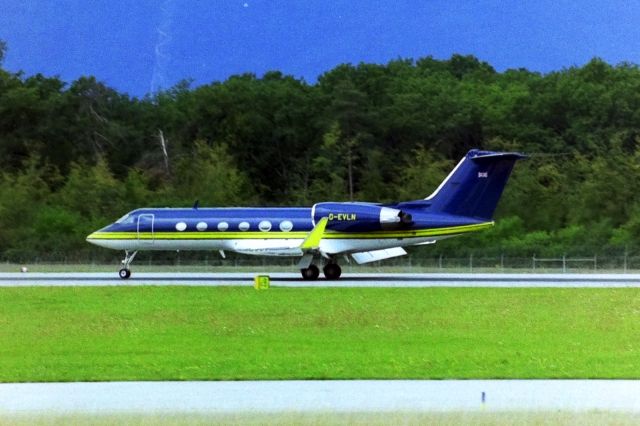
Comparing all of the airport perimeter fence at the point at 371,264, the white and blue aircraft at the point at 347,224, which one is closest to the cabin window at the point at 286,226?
the white and blue aircraft at the point at 347,224

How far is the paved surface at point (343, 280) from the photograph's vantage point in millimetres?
35531

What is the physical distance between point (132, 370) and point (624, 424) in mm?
7336

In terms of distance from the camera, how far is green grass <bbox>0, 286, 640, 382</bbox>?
1495 cm

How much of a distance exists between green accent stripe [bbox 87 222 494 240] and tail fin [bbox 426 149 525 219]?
2.70 ft

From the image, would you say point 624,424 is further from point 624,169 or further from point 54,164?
point 54,164

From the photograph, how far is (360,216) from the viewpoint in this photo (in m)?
38.4

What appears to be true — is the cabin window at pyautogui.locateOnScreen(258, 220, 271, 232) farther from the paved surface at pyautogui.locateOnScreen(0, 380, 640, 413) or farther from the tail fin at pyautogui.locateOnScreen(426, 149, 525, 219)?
the paved surface at pyautogui.locateOnScreen(0, 380, 640, 413)

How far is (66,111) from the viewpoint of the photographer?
80312 mm

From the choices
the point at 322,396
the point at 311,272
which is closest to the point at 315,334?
the point at 322,396

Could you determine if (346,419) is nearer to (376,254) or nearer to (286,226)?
(286,226)

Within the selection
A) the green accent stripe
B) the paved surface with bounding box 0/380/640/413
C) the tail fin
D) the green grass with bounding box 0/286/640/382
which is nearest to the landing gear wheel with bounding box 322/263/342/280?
the green accent stripe

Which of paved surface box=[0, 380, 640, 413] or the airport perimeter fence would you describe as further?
the airport perimeter fence

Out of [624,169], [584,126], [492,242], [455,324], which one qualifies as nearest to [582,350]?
[455,324]

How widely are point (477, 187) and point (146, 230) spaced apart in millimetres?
13303
